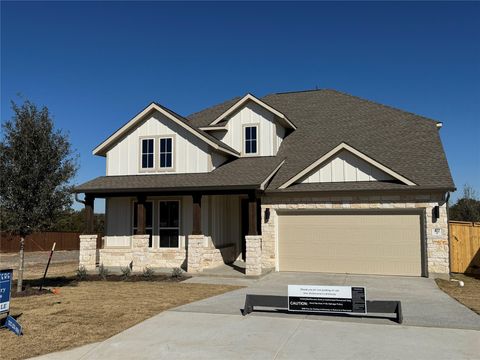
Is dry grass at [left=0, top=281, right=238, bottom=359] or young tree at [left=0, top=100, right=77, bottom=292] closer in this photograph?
dry grass at [left=0, top=281, right=238, bottom=359]

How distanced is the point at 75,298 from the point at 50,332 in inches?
144

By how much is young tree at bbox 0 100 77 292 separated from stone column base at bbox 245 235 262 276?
252 inches

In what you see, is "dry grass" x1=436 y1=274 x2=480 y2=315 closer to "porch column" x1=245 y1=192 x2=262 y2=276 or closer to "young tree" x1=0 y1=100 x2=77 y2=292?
"porch column" x1=245 y1=192 x2=262 y2=276

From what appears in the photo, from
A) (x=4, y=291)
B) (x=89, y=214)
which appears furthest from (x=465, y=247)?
(x=4, y=291)

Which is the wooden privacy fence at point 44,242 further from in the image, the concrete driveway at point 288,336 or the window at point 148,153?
the concrete driveway at point 288,336

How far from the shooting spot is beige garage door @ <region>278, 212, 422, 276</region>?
15648 mm

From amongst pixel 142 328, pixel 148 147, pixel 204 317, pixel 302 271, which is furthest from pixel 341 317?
pixel 148 147

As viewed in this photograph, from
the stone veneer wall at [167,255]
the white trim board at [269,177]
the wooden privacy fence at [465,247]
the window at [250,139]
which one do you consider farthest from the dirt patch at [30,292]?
the wooden privacy fence at [465,247]

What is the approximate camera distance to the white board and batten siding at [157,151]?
18109 mm

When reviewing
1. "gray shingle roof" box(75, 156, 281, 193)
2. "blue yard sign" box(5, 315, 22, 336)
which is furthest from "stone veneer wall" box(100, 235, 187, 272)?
"blue yard sign" box(5, 315, 22, 336)

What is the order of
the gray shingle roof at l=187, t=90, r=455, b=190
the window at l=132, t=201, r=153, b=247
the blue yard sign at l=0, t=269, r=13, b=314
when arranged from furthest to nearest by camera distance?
the window at l=132, t=201, r=153, b=247 → the gray shingle roof at l=187, t=90, r=455, b=190 → the blue yard sign at l=0, t=269, r=13, b=314

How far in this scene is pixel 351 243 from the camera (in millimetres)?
16250

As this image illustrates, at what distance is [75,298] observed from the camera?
37.7 feet

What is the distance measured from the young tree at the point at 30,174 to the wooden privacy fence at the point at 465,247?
49.0ft
